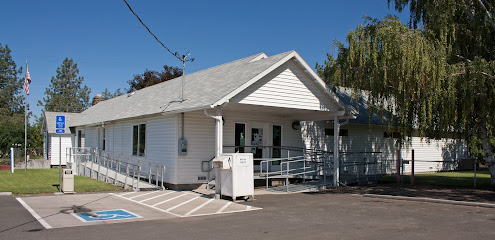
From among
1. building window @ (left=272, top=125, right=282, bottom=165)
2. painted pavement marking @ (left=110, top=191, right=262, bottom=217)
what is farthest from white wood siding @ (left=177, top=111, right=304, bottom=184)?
painted pavement marking @ (left=110, top=191, right=262, bottom=217)

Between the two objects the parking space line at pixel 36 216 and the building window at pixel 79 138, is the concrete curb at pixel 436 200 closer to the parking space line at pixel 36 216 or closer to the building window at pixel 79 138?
the parking space line at pixel 36 216

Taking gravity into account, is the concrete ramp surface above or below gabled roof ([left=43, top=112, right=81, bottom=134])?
below

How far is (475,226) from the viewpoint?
28.7 ft

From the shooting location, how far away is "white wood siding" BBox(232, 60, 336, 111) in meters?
14.6

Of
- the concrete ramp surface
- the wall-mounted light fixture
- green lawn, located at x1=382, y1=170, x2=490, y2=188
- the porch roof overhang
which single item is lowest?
green lawn, located at x1=382, y1=170, x2=490, y2=188

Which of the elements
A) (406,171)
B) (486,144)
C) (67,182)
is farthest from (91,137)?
(486,144)

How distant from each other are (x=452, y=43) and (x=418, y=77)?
9.31ft

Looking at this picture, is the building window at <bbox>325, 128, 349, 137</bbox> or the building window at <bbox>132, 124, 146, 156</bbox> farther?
the building window at <bbox>325, 128, 349, 137</bbox>

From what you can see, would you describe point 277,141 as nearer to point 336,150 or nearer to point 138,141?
point 336,150

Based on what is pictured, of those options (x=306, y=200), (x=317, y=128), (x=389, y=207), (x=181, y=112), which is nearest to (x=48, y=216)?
(x=181, y=112)

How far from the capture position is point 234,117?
17531 mm

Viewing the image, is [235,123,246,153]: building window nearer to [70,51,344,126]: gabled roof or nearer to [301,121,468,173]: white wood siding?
[70,51,344,126]: gabled roof

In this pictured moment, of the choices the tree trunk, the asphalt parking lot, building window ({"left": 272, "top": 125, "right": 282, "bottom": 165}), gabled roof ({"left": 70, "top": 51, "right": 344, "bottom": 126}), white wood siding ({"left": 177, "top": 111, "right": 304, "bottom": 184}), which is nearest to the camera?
the asphalt parking lot

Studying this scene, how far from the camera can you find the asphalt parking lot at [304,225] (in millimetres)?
8047
